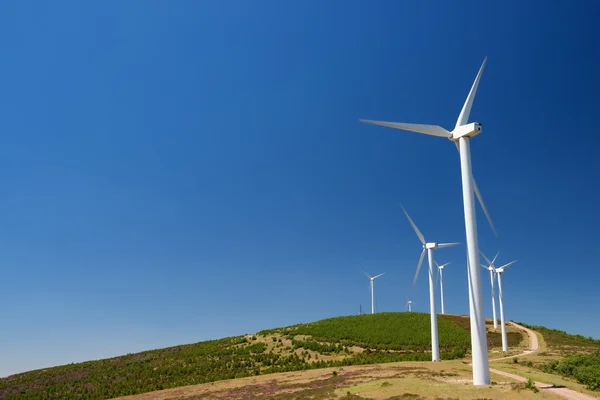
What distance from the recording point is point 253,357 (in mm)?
71438

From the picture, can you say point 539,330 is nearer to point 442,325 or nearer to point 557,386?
point 442,325

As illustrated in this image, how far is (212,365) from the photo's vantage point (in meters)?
67.0

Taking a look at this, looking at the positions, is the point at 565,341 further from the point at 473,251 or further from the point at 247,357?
the point at 473,251

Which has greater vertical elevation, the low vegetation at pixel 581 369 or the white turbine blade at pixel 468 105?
the white turbine blade at pixel 468 105

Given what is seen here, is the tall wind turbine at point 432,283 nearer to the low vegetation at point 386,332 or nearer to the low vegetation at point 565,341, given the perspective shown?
the low vegetation at point 386,332

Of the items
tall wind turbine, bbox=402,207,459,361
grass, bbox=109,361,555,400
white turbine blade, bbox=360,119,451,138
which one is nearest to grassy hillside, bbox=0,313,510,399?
tall wind turbine, bbox=402,207,459,361

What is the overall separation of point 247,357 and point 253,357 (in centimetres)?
119

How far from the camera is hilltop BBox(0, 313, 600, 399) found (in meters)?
59.1

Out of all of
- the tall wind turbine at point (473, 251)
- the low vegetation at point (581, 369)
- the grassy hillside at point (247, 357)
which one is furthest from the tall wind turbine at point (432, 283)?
the tall wind turbine at point (473, 251)

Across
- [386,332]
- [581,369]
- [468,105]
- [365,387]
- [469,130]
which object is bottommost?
[365,387]

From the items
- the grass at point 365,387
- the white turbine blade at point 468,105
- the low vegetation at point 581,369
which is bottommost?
the grass at point 365,387

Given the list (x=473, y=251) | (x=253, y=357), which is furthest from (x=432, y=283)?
(x=253, y=357)

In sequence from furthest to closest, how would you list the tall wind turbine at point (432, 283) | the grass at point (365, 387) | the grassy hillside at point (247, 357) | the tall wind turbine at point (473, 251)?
the grassy hillside at point (247, 357), the tall wind turbine at point (432, 283), the tall wind turbine at point (473, 251), the grass at point (365, 387)

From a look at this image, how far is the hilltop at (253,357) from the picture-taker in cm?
5912
